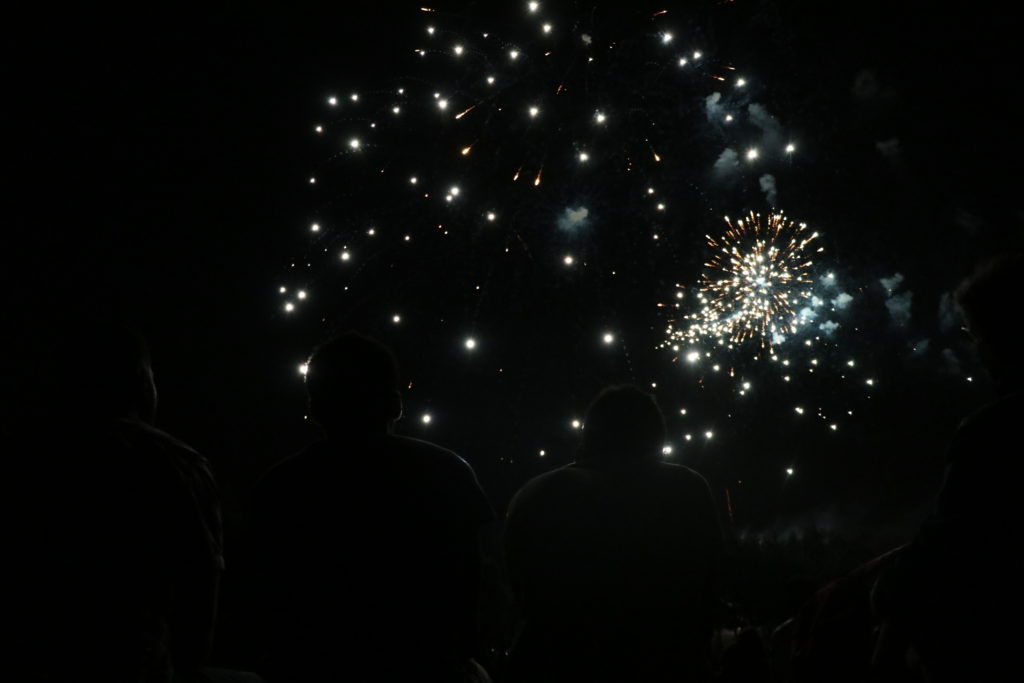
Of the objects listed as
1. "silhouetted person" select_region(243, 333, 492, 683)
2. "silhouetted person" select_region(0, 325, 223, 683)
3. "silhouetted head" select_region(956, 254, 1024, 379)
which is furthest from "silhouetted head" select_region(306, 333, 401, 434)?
"silhouetted head" select_region(956, 254, 1024, 379)

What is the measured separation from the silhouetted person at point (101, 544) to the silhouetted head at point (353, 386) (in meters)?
0.52

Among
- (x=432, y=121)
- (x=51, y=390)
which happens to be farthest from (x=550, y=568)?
(x=432, y=121)

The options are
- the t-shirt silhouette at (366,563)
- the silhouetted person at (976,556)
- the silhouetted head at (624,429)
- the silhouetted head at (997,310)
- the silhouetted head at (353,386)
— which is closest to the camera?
the silhouetted person at (976,556)

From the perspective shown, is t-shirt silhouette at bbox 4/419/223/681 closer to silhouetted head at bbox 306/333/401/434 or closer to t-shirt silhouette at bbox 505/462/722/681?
silhouetted head at bbox 306/333/401/434

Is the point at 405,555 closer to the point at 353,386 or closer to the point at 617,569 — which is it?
the point at 353,386

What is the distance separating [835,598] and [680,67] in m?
10.4

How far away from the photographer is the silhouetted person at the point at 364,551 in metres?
2.34

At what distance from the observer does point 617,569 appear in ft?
8.86

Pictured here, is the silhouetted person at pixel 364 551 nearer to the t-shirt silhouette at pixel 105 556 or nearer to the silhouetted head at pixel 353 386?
the silhouetted head at pixel 353 386

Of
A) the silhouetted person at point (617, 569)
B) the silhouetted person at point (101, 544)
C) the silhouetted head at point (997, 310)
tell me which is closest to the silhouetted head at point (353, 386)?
the silhouetted person at point (101, 544)

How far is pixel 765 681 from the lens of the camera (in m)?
4.60

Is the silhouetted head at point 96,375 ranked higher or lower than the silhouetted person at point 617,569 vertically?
higher

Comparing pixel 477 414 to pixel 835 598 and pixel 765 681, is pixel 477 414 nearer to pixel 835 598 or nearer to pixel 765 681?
pixel 765 681

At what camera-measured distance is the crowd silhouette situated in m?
1.96
